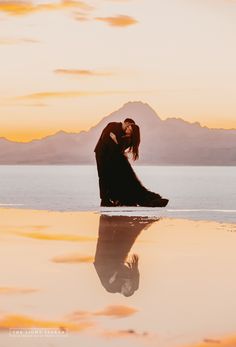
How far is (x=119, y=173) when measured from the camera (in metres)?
19.8

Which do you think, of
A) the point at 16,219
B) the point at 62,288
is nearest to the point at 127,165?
the point at 16,219

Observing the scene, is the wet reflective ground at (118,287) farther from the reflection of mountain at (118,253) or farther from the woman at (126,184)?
the woman at (126,184)

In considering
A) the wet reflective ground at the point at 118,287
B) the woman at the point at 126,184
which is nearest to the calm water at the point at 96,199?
the woman at the point at 126,184

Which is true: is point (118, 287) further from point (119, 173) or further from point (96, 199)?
point (96, 199)

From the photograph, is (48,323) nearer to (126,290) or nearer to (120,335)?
(120,335)

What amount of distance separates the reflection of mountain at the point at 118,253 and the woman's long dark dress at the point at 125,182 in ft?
5.81

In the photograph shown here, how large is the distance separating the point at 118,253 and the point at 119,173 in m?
8.31

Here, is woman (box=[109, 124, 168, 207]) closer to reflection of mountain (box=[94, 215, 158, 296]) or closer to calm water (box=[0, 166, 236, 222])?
calm water (box=[0, 166, 236, 222])

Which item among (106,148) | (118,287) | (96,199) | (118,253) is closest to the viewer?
(118,287)

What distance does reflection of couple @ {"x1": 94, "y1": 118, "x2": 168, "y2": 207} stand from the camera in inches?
765

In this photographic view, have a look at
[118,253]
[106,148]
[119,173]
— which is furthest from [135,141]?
[118,253]

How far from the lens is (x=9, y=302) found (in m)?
7.78

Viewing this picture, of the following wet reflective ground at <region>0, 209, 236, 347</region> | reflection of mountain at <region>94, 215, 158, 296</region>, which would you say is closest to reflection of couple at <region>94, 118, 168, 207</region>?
reflection of mountain at <region>94, 215, 158, 296</region>

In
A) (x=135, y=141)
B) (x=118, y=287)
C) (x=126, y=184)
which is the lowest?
(x=118, y=287)
